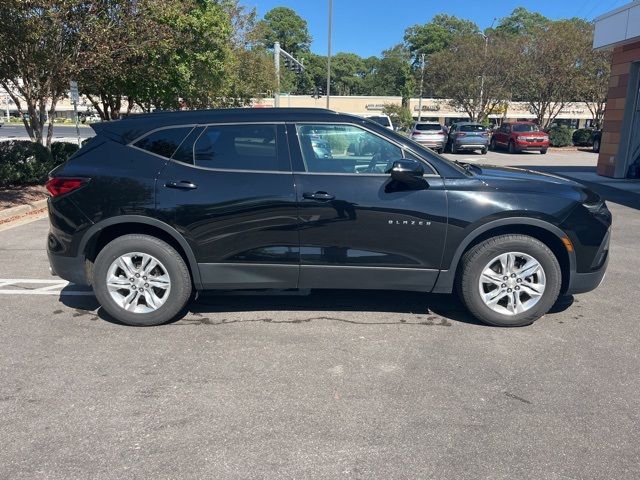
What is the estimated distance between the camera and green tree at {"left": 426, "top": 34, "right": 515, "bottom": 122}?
127 ft

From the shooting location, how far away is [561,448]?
282 centimetres

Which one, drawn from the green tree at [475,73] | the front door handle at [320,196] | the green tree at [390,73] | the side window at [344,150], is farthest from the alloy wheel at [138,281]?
the green tree at [390,73]

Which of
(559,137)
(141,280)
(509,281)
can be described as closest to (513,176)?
(509,281)

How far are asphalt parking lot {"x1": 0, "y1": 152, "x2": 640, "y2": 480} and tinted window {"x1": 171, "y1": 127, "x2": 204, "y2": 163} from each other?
1424 mm

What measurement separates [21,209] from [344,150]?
758 centimetres

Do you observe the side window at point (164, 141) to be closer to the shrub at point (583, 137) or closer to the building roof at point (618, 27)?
the building roof at point (618, 27)

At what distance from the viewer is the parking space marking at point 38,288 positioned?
5.25 meters

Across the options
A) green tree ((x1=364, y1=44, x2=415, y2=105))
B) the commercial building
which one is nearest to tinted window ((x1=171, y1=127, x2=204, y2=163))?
the commercial building

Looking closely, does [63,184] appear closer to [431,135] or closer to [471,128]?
[431,135]

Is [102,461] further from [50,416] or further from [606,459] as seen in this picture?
[606,459]

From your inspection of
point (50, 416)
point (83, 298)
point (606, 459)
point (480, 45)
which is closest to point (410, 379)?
point (606, 459)

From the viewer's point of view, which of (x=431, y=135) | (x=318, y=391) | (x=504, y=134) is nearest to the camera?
(x=318, y=391)

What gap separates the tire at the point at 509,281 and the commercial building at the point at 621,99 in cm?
1279

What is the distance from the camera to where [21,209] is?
9406mm
